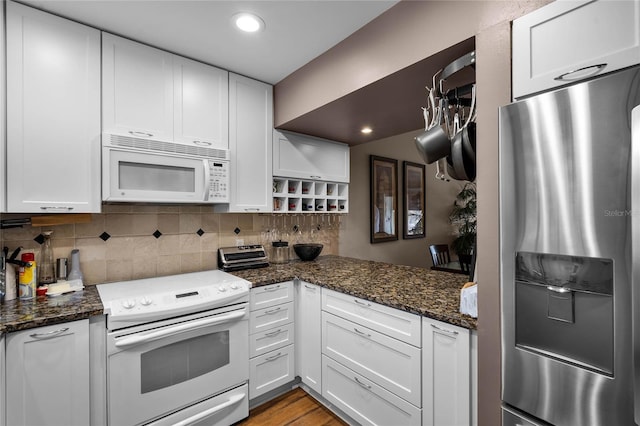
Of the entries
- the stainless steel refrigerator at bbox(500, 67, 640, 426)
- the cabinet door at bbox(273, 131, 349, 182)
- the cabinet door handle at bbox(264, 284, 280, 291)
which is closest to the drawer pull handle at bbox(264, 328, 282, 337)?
the cabinet door handle at bbox(264, 284, 280, 291)

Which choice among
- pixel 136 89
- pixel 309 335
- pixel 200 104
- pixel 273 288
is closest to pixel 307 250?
pixel 273 288

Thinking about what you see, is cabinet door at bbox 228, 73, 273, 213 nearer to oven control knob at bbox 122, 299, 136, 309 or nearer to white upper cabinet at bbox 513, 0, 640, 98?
oven control knob at bbox 122, 299, 136, 309

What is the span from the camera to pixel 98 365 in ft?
5.20

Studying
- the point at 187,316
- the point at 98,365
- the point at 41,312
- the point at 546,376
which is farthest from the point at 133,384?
the point at 546,376

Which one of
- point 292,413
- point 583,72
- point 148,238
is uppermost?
point 583,72

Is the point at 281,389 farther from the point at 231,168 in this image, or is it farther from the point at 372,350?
the point at 231,168

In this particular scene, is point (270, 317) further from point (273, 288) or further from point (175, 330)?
point (175, 330)

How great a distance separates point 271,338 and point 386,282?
932mm

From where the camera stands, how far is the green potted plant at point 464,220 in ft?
16.4

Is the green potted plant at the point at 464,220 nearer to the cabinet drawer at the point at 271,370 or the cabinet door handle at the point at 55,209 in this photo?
the cabinet drawer at the point at 271,370

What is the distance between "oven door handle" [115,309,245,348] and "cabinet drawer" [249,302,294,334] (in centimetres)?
18

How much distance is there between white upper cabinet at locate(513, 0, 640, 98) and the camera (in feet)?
3.09

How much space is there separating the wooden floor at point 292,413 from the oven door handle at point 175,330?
723 mm

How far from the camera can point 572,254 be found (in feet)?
3.18
